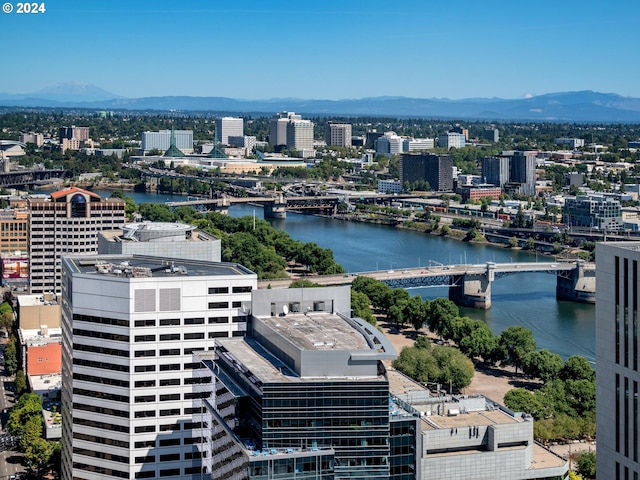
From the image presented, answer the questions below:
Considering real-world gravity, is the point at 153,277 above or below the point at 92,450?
above

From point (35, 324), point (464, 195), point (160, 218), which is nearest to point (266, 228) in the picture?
point (160, 218)

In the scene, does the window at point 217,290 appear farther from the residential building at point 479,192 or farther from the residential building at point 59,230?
the residential building at point 479,192

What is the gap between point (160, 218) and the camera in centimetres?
4531

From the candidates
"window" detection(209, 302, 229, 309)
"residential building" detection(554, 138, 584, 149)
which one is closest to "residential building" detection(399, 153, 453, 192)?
"residential building" detection(554, 138, 584, 149)

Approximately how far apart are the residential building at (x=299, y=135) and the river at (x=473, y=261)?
31390 millimetres

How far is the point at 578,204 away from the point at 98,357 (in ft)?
127

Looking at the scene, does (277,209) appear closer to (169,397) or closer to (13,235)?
(13,235)

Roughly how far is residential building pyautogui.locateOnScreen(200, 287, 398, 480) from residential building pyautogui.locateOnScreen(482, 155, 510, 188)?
55.0m

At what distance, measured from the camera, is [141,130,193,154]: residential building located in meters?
90.4

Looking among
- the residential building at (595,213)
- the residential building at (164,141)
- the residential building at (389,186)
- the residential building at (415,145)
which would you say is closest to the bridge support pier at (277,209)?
the residential building at (389,186)

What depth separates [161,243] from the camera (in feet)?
59.5

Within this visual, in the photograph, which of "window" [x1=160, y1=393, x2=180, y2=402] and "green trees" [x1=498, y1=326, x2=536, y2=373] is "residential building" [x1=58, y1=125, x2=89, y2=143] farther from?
"window" [x1=160, y1=393, x2=180, y2=402]

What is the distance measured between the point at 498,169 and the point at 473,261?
82.9ft

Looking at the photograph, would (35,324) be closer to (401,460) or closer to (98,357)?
(98,357)
